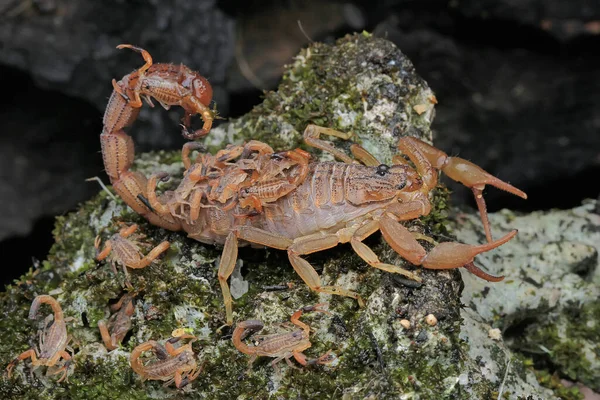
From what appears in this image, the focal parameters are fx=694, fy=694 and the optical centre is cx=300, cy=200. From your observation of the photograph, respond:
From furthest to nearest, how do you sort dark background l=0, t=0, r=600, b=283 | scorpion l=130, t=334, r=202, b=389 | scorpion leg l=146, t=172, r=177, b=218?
dark background l=0, t=0, r=600, b=283 → scorpion leg l=146, t=172, r=177, b=218 → scorpion l=130, t=334, r=202, b=389

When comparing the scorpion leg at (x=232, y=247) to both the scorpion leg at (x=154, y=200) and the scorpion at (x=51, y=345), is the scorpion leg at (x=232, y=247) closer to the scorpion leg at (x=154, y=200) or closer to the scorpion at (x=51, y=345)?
the scorpion leg at (x=154, y=200)

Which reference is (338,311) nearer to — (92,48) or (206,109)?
(206,109)

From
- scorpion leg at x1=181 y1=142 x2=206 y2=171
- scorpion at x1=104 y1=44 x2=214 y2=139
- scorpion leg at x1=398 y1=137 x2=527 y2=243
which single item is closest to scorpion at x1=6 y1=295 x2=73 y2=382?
scorpion leg at x1=181 y1=142 x2=206 y2=171

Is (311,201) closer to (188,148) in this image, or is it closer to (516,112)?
(188,148)

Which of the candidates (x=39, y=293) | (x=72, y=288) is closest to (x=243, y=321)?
(x=72, y=288)

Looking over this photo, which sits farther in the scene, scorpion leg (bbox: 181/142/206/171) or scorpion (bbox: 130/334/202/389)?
scorpion leg (bbox: 181/142/206/171)

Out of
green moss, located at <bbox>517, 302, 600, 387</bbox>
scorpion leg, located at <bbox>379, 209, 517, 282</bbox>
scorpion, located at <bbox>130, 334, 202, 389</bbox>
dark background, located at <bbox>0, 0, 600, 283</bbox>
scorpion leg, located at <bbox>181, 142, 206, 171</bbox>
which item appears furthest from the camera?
dark background, located at <bbox>0, 0, 600, 283</bbox>

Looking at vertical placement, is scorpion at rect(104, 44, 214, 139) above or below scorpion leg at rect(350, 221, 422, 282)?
above

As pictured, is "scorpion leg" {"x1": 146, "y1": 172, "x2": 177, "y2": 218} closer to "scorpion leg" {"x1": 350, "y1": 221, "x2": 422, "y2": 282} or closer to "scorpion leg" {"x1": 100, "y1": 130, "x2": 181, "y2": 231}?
A: "scorpion leg" {"x1": 100, "y1": 130, "x2": 181, "y2": 231}
